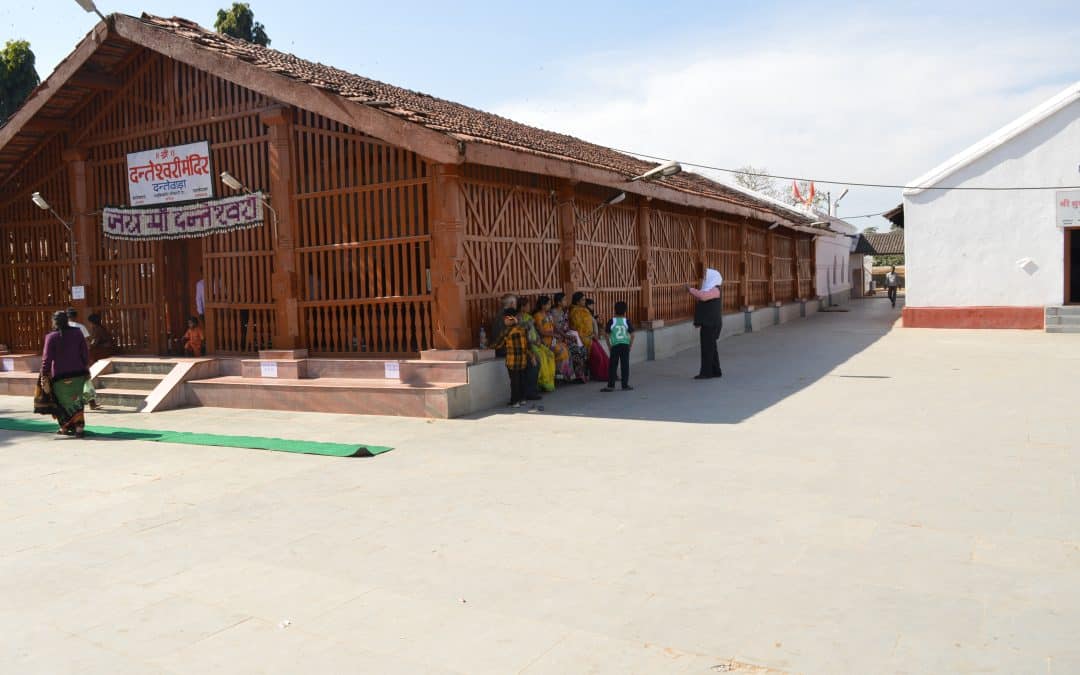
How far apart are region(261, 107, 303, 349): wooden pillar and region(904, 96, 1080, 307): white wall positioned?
14.6 metres

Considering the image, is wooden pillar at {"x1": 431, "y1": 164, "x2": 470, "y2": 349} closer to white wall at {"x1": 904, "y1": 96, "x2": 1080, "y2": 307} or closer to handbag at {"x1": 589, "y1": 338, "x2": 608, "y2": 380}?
handbag at {"x1": 589, "y1": 338, "x2": 608, "y2": 380}

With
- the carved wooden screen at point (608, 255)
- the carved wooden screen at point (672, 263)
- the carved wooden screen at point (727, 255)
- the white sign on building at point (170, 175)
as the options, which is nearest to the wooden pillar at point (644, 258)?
the carved wooden screen at point (608, 255)

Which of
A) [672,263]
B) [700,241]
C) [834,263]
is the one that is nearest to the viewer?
[672,263]

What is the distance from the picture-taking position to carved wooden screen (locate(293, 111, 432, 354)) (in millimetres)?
10547

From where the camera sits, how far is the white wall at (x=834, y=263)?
33125mm

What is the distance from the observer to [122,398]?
12.0 metres

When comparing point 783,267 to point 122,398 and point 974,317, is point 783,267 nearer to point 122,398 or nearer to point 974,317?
point 974,317

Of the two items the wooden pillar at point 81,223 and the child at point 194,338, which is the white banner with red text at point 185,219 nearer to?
the wooden pillar at point 81,223

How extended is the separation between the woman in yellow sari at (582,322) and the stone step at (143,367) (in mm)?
5843

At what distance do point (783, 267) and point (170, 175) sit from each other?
19416 millimetres

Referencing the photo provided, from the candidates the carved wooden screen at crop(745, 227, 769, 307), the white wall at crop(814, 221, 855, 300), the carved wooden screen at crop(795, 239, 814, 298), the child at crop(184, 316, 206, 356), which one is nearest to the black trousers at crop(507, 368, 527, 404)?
the child at crop(184, 316, 206, 356)

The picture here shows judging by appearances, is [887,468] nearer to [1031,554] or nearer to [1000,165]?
[1031,554]

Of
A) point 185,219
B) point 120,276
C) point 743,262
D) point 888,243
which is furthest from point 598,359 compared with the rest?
point 888,243

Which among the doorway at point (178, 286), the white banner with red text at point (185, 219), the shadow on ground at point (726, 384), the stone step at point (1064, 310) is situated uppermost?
the white banner with red text at point (185, 219)
